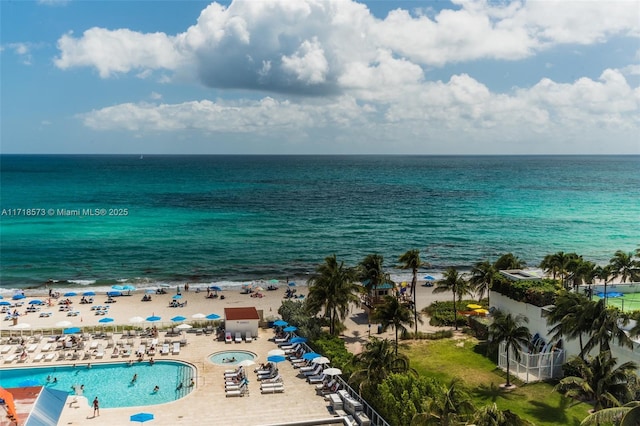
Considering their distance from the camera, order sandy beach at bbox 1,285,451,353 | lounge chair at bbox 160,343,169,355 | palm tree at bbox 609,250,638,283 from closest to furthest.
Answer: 1. lounge chair at bbox 160,343,169,355
2. palm tree at bbox 609,250,638,283
3. sandy beach at bbox 1,285,451,353

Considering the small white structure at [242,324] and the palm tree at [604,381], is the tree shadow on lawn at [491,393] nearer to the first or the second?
the palm tree at [604,381]

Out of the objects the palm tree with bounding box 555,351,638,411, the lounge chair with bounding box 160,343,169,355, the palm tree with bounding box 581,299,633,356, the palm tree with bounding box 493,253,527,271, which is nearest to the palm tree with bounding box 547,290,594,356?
the palm tree with bounding box 581,299,633,356

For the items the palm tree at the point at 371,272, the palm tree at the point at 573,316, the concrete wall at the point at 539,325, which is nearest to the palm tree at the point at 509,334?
the palm tree at the point at 573,316

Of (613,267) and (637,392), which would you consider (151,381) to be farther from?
(613,267)

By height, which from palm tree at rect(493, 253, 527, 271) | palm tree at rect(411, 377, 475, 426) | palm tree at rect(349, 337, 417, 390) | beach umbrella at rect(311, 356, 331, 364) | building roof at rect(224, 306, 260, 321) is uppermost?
palm tree at rect(493, 253, 527, 271)

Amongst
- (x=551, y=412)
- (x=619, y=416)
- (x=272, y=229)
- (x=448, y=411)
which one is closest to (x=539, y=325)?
(x=551, y=412)

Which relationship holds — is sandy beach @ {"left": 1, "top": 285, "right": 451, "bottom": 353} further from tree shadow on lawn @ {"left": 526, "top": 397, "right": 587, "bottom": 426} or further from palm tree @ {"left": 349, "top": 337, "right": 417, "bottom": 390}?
tree shadow on lawn @ {"left": 526, "top": 397, "right": 587, "bottom": 426}

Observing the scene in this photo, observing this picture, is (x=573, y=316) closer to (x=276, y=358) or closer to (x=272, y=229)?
(x=276, y=358)

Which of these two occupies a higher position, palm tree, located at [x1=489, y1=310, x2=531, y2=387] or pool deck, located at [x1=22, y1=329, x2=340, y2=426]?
palm tree, located at [x1=489, y1=310, x2=531, y2=387]
